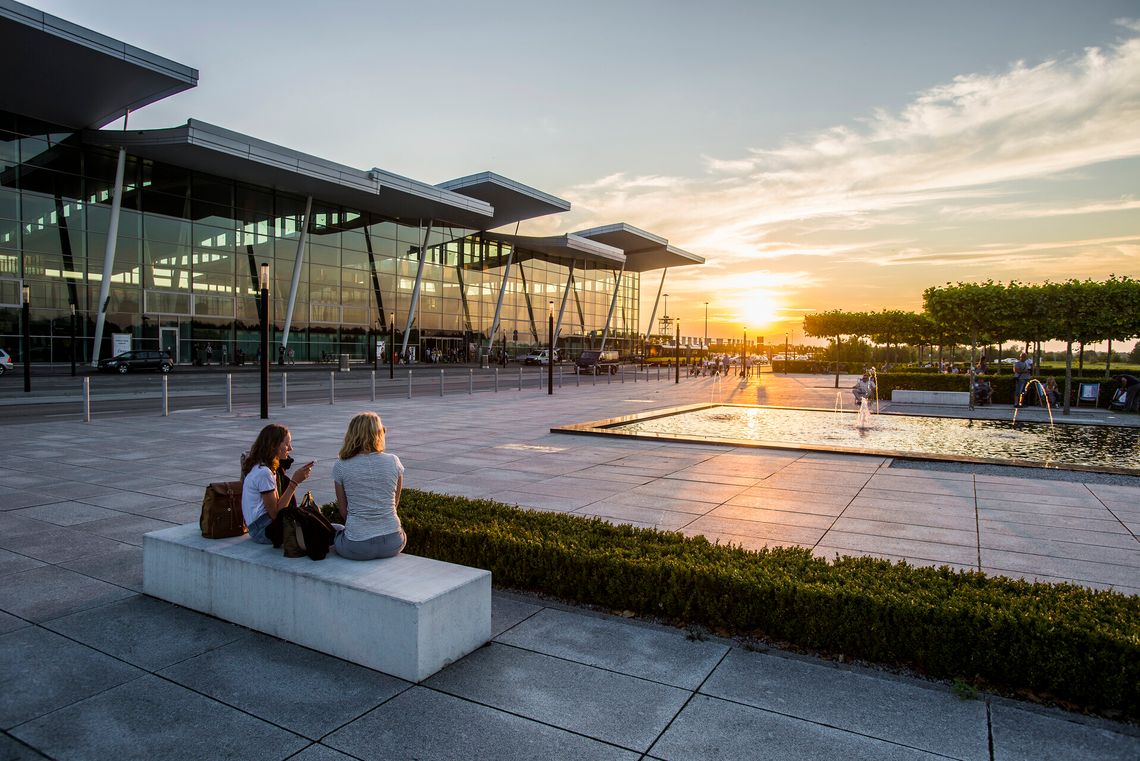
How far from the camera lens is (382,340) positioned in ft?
190

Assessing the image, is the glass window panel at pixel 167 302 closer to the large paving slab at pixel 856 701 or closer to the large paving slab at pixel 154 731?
the large paving slab at pixel 154 731

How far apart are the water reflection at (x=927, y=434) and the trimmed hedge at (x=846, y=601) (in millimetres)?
8731

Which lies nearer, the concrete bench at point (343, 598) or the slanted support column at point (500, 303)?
the concrete bench at point (343, 598)

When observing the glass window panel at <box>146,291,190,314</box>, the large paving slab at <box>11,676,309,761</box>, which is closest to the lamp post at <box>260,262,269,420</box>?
the large paving slab at <box>11,676,309,761</box>

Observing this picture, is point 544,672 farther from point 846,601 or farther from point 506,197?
point 506,197

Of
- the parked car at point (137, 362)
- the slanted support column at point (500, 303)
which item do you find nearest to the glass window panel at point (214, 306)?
the parked car at point (137, 362)

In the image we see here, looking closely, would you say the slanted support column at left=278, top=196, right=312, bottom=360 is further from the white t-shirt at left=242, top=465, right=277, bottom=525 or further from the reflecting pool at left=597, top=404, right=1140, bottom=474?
the white t-shirt at left=242, top=465, right=277, bottom=525

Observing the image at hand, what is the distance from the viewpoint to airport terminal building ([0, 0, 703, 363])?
35344mm

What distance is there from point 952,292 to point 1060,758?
2667 centimetres

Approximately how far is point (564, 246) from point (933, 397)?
47.9 meters

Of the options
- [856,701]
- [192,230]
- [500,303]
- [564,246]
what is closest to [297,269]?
[192,230]

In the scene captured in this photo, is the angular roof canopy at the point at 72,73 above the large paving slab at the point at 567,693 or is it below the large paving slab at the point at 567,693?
above

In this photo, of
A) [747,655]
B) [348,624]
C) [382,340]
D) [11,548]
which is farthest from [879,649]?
[382,340]

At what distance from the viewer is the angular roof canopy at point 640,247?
7581cm
